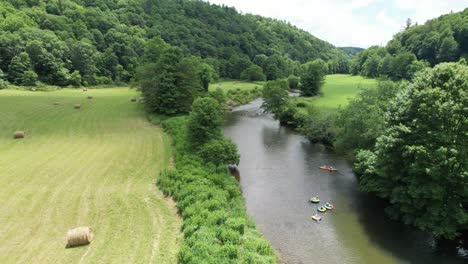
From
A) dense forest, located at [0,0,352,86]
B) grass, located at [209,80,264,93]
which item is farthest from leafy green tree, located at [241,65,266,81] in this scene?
grass, located at [209,80,264,93]

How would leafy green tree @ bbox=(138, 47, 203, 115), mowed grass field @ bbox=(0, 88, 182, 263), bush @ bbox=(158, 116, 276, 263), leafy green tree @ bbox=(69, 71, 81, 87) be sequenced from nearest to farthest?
bush @ bbox=(158, 116, 276, 263), mowed grass field @ bbox=(0, 88, 182, 263), leafy green tree @ bbox=(138, 47, 203, 115), leafy green tree @ bbox=(69, 71, 81, 87)

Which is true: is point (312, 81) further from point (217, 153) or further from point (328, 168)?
point (217, 153)

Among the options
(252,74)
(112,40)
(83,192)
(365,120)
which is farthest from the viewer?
(252,74)

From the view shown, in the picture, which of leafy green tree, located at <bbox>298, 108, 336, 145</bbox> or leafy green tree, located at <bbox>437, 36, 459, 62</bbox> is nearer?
leafy green tree, located at <bbox>298, 108, 336, 145</bbox>

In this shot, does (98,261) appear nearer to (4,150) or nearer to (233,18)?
(4,150)

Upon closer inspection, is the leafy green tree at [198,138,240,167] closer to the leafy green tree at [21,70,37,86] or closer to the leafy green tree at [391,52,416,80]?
the leafy green tree at [21,70,37,86]

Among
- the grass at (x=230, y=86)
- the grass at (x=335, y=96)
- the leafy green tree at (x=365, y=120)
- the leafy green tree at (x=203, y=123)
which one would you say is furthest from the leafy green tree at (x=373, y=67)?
the leafy green tree at (x=203, y=123)

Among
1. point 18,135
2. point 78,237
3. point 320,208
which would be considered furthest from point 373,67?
point 78,237

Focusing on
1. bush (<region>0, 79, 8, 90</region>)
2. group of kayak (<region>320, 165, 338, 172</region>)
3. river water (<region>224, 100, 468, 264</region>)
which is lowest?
river water (<region>224, 100, 468, 264</region>)
